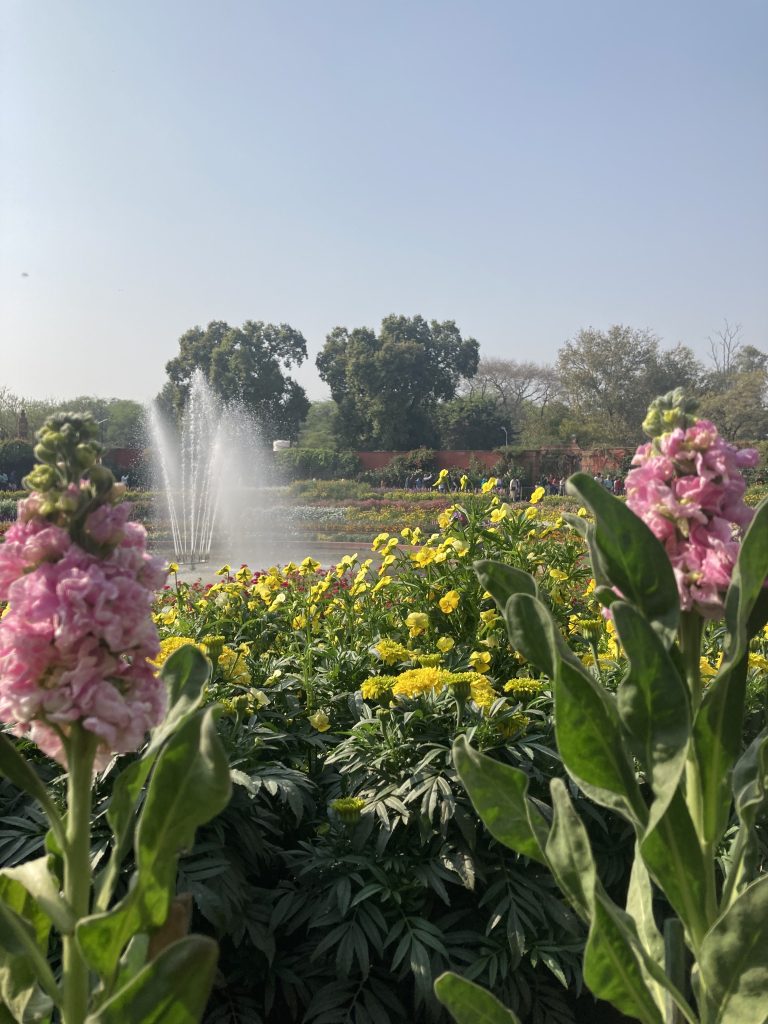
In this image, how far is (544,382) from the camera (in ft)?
162

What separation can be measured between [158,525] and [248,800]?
17.1 m

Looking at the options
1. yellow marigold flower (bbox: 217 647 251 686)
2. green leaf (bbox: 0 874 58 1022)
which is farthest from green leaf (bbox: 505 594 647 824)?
yellow marigold flower (bbox: 217 647 251 686)

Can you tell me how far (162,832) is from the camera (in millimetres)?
1021

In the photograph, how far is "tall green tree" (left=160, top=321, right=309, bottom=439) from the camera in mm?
41719

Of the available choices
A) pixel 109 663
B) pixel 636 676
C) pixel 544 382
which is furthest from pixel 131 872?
pixel 544 382

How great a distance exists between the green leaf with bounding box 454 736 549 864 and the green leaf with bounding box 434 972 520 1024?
209mm

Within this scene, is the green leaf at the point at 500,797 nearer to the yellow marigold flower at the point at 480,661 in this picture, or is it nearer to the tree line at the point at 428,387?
the yellow marigold flower at the point at 480,661

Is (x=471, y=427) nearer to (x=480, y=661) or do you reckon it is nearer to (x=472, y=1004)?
(x=480, y=661)

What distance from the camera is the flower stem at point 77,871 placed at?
1.08m

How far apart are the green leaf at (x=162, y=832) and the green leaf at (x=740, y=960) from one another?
0.67 m

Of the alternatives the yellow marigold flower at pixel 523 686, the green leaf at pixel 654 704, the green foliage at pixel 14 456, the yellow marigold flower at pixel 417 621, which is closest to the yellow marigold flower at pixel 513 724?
the yellow marigold flower at pixel 523 686

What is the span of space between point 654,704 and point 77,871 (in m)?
0.77

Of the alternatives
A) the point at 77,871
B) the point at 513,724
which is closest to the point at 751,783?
the point at 77,871

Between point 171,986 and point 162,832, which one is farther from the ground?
point 162,832
